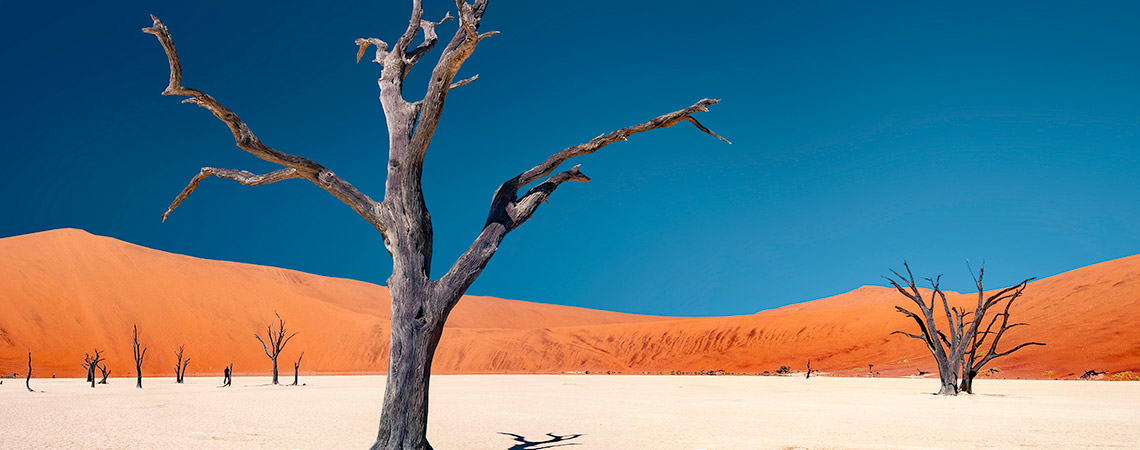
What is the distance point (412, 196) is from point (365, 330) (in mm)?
65546

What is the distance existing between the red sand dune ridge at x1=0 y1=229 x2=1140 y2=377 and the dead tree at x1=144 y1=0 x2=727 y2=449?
36.0 meters

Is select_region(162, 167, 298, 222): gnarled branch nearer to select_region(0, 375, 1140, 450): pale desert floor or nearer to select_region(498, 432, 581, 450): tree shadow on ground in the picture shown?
select_region(0, 375, 1140, 450): pale desert floor

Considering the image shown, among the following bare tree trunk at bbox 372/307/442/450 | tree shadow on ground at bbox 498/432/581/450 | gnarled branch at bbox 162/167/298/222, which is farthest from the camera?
tree shadow on ground at bbox 498/432/581/450

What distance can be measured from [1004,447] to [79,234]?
3331 inches

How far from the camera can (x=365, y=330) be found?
68750 mm

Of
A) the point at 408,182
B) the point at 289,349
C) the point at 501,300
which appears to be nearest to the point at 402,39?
the point at 408,182

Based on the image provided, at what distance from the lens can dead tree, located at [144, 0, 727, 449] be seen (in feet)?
21.4

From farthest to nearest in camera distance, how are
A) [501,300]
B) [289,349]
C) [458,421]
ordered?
[501,300] < [289,349] < [458,421]

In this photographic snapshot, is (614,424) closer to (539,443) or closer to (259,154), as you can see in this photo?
(539,443)

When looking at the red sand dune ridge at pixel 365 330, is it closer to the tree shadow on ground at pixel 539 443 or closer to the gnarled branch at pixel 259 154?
the tree shadow on ground at pixel 539 443

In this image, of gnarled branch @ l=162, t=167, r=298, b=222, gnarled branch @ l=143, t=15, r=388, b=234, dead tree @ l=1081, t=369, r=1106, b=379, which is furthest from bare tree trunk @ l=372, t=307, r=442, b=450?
dead tree @ l=1081, t=369, r=1106, b=379

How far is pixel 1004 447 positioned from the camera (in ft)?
28.6

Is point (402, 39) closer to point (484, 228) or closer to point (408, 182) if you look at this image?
point (408, 182)

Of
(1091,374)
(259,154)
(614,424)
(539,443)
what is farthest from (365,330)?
(259,154)
